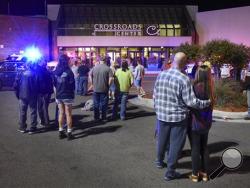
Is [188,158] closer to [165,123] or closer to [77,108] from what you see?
[165,123]

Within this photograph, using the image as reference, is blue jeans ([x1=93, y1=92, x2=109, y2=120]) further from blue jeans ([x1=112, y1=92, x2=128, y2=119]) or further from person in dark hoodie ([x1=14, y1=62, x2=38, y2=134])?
person in dark hoodie ([x1=14, y1=62, x2=38, y2=134])

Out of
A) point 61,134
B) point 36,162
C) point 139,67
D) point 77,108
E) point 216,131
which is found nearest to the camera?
point 36,162

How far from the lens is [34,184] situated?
6453mm

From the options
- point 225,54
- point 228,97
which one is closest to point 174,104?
point 228,97

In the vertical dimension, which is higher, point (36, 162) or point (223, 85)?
point (223, 85)

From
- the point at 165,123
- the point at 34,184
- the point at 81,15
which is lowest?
the point at 34,184

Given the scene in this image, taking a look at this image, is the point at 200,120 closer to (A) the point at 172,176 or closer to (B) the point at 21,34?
(A) the point at 172,176

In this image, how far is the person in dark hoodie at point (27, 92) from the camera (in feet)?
33.7

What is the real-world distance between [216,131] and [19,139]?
15.9ft

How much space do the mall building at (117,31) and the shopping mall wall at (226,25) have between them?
56.0 inches

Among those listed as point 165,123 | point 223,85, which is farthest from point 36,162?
point 223,85

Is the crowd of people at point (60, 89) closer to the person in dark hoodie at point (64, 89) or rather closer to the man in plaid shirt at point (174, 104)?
the person in dark hoodie at point (64, 89)

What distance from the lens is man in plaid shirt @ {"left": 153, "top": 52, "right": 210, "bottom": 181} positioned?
623 cm

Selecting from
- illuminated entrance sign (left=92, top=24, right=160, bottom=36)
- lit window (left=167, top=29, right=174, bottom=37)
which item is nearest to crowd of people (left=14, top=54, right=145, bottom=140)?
illuminated entrance sign (left=92, top=24, right=160, bottom=36)
